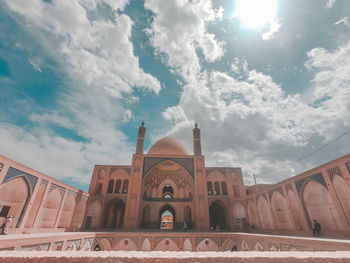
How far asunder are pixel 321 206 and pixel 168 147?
15.3 meters

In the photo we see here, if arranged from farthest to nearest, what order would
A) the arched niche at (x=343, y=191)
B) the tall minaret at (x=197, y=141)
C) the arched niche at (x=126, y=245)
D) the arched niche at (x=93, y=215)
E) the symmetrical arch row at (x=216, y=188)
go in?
the tall minaret at (x=197, y=141) < the symmetrical arch row at (x=216, y=188) < the arched niche at (x=93, y=215) < the arched niche at (x=126, y=245) < the arched niche at (x=343, y=191)

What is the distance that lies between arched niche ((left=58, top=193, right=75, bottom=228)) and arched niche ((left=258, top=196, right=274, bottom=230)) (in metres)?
15.3

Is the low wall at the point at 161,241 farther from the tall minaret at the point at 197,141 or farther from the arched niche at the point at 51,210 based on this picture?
the tall minaret at the point at 197,141

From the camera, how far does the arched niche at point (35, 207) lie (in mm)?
10309

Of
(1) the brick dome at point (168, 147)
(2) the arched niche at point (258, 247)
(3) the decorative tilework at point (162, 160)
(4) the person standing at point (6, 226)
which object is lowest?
(2) the arched niche at point (258, 247)

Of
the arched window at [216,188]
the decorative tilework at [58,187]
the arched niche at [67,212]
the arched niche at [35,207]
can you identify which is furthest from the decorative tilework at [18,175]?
the arched window at [216,188]

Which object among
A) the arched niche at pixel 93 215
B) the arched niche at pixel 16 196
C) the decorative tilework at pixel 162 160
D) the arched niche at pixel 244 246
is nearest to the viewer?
the arched niche at pixel 16 196

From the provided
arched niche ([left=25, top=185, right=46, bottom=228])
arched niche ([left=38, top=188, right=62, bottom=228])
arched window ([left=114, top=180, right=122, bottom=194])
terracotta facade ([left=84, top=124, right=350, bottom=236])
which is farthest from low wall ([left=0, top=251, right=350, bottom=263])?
arched window ([left=114, top=180, right=122, bottom=194])

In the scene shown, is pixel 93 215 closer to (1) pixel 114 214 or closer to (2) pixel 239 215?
(1) pixel 114 214

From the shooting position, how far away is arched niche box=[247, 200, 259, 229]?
1508 centimetres

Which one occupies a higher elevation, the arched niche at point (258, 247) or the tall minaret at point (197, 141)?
the tall minaret at point (197, 141)

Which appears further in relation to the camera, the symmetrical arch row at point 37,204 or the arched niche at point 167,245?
the arched niche at point 167,245

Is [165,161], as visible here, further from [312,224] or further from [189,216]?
[312,224]

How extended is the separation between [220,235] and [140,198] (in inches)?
320
